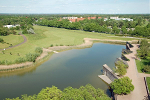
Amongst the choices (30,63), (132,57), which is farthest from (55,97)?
(132,57)

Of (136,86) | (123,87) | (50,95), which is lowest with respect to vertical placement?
(136,86)

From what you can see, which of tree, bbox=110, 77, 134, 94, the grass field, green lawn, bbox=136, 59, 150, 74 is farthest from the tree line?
tree, bbox=110, 77, 134, 94

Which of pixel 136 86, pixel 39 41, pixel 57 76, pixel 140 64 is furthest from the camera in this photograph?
pixel 39 41

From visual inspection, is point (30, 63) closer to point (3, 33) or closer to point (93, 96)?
point (93, 96)

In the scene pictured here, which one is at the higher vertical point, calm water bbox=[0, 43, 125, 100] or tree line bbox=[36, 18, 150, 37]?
tree line bbox=[36, 18, 150, 37]

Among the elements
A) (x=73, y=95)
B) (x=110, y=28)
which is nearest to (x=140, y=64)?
(x=73, y=95)

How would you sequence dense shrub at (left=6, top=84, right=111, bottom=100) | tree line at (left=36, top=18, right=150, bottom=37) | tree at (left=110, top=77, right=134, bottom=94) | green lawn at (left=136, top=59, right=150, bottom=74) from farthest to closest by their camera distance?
1. tree line at (left=36, top=18, right=150, bottom=37)
2. green lawn at (left=136, top=59, right=150, bottom=74)
3. tree at (left=110, top=77, right=134, bottom=94)
4. dense shrub at (left=6, top=84, right=111, bottom=100)

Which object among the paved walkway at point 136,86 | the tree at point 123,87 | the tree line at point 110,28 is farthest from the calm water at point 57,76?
the tree line at point 110,28

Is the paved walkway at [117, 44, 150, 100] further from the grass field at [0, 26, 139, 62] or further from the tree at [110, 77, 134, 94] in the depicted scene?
the grass field at [0, 26, 139, 62]

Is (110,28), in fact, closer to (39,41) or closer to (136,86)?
(39,41)

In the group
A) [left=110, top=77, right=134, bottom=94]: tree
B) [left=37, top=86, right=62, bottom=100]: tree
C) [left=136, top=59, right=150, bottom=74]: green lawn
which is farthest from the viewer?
[left=136, top=59, right=150, bottom=74]: green lawn
